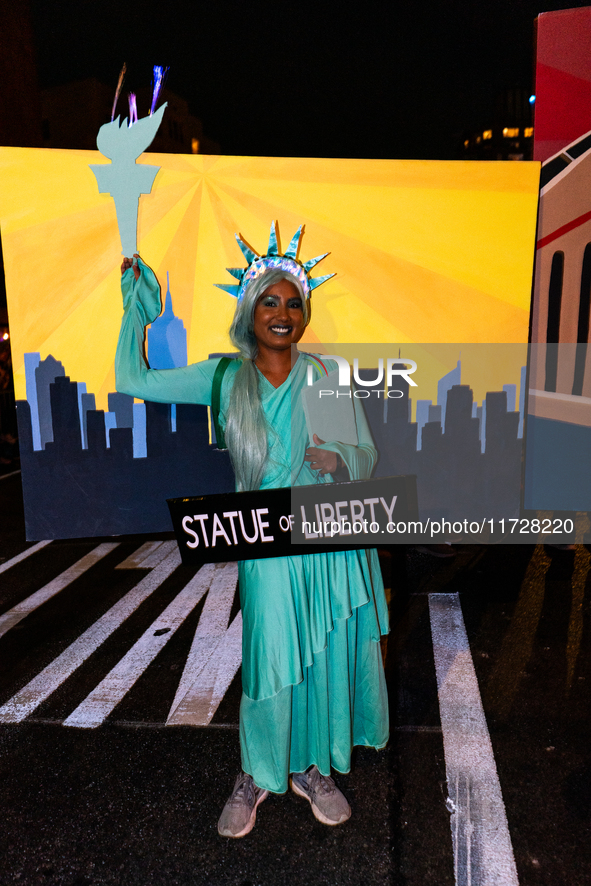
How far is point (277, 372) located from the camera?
2553 mm

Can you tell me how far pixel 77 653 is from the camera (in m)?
4.30

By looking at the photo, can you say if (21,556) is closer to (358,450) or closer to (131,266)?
(131,266)

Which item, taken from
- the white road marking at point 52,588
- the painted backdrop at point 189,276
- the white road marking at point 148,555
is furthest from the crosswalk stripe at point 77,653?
the painted backdrop at point 189,276

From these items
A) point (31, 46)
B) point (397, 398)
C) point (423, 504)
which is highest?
point (31, 46)

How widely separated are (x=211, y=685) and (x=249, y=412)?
2272mm

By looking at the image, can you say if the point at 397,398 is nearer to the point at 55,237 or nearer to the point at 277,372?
the point at 277,372

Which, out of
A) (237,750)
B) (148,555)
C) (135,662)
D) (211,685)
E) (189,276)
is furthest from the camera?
(148,555)

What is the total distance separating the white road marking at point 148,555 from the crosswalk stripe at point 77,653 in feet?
0.82

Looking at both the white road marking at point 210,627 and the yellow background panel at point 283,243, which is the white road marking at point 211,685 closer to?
the white road marking at point 210,627

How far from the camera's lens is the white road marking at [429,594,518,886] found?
2439 mm

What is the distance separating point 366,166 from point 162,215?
1.20 m

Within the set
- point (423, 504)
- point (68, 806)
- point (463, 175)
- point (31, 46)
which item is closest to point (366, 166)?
point (463, 175)

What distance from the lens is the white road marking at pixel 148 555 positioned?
6078 millimetres

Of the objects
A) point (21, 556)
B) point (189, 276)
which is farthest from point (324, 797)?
point (21, 556)
